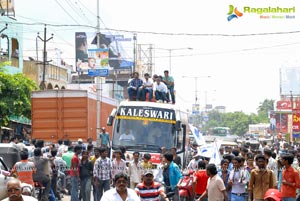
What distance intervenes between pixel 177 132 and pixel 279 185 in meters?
7.90

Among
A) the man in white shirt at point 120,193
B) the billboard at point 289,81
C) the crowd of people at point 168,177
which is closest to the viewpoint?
the man in white shirt at point 120,193

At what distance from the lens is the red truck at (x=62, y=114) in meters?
27.9

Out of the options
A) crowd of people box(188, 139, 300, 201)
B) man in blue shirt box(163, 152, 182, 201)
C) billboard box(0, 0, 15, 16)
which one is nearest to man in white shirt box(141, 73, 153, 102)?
crowd of people box(188, 139, 300, 201)

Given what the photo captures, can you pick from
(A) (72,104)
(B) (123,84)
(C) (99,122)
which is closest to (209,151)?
(A) (72,104)

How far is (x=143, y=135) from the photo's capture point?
859 inches

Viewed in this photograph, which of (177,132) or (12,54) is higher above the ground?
(12,54)

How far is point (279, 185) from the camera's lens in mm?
14617

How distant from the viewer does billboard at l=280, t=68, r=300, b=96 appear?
129500 mm

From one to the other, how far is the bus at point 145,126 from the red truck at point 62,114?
19.2 ft

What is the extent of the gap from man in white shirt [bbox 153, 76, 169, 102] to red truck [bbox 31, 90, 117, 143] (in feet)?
15.7

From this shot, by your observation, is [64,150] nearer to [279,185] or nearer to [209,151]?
[209,151]

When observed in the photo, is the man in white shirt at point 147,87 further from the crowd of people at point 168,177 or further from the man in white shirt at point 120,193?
the man in white shirt at point 120,193

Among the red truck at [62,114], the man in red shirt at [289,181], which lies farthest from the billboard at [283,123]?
the man in red shirt at [289,181]

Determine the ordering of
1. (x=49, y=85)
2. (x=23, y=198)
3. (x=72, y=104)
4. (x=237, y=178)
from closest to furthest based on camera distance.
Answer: (x=23, y=198)
(x=237, y=178)
(x=72, y=104)
(x=49, y=85)
